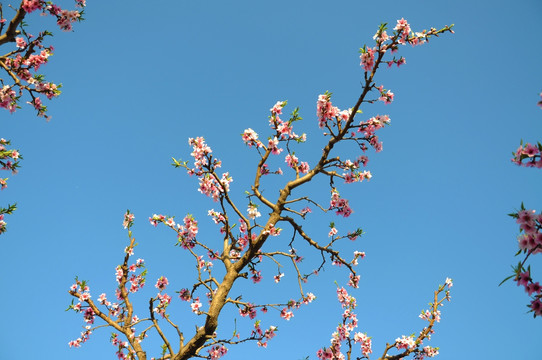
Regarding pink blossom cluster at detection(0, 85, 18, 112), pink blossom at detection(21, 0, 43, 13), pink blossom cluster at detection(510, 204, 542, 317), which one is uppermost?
pink blossom at detection(21, 0, 43, 13)

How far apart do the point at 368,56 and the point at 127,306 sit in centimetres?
911

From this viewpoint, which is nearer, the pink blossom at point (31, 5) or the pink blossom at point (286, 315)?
the pink blossom at point (31, 5)

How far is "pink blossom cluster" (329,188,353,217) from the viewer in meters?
7.50

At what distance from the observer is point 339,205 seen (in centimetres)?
756

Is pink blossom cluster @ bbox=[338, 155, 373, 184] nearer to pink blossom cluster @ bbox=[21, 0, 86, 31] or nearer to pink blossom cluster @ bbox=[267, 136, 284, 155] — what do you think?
pink blossom cluster @ bbox=[267, 136, 284, 155]

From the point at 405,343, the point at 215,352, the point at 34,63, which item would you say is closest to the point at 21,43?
the point at 34,63

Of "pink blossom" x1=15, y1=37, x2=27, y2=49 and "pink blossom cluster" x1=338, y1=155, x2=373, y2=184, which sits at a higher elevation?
"pink blossom" x1=15, y1=37, x2=27, y2=49

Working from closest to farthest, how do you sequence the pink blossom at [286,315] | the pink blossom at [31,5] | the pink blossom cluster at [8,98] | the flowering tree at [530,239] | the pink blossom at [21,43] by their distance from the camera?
the flowering tree at [530,239]
the pink blossom at [31,5]
the pink blossom cluster at [8,98]
the pink blossom at [21,43]
the pink blossom at [286,315]

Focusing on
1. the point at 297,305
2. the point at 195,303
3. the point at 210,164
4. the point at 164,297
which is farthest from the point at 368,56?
the point at 164,297

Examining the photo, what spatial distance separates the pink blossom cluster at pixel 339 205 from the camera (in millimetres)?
7504

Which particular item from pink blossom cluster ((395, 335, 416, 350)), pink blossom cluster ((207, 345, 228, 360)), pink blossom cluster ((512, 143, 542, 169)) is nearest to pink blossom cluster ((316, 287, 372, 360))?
pink blossom cluster ((395, 335, 416, 350))

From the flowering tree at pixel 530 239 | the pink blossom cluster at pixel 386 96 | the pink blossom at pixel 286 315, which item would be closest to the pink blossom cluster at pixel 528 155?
the flowering tree at pixel 530 239

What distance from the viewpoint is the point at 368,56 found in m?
6.74

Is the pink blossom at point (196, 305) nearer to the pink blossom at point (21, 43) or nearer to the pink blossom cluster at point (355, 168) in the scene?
the pink blossom cluster at point (355, 168)
